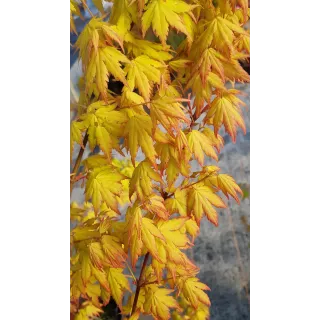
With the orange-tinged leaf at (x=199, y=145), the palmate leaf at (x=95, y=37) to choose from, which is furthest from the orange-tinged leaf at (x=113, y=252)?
the palmate leaf at (x=95, y=37)

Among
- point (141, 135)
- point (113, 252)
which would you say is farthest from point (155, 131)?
point (113, 252)

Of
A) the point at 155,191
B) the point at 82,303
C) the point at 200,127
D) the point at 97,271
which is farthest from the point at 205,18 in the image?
the point at 82,303

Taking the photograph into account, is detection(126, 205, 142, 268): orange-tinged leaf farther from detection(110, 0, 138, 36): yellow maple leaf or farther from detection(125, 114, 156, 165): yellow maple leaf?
detection(110, 0, 138, 36): yellow maple leaf

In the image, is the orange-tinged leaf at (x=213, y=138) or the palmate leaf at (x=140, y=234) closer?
the palmate leaf at (x=140, y=234)

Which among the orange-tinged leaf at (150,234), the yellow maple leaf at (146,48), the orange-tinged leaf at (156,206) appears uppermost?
the yellow maple leaf at (146,48)

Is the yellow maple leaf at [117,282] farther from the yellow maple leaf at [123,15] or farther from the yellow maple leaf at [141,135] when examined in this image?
the yellow maple leaf at [123,15]

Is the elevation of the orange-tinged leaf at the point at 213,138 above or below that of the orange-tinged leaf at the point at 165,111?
below

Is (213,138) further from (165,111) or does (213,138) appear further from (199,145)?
(165,111)

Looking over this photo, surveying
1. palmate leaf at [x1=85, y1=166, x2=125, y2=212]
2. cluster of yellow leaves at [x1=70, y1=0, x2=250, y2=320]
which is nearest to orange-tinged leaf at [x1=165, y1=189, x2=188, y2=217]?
cluster of yellow leaves at [x1=70, y1=0, x2=250, y2=320]
